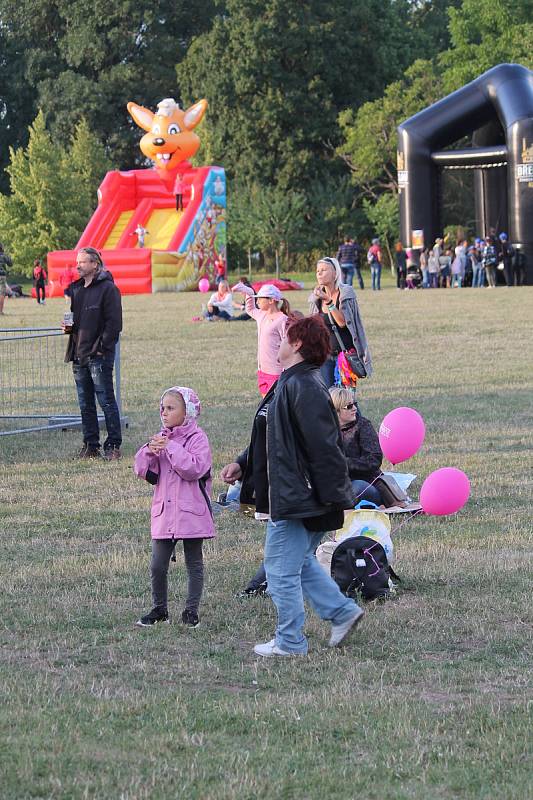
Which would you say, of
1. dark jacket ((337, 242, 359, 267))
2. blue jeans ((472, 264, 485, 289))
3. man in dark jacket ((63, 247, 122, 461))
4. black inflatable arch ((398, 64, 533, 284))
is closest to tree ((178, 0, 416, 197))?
dark jacket ((337, 242, 359, 267))

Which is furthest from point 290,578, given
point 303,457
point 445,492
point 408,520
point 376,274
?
point 376,274

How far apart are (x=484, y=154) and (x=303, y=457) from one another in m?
32.4

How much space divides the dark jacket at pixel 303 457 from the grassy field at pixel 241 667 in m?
0.72

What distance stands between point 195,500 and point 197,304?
27.6 m

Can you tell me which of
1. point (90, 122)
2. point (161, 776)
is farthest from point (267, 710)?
point (90, 122)

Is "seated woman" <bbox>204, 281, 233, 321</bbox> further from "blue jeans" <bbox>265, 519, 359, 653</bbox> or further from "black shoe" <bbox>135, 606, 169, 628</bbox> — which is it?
"blue jeans" <bbox>265, 519, 359, 653</bbox>

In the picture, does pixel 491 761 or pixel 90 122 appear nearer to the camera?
pixel 491 761

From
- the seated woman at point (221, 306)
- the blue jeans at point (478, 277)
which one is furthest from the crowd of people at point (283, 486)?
the blue jeans at point (478, 277)

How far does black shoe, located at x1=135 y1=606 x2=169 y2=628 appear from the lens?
611cm

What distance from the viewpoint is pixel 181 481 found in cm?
607

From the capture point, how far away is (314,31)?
58.8m

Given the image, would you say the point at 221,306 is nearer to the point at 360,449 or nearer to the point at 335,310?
the point at 335,310

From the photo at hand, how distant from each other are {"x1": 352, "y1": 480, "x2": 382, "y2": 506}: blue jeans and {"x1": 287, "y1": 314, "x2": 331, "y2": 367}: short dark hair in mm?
2607

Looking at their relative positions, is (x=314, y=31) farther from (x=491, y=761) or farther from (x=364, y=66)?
(x=491, y=761)
